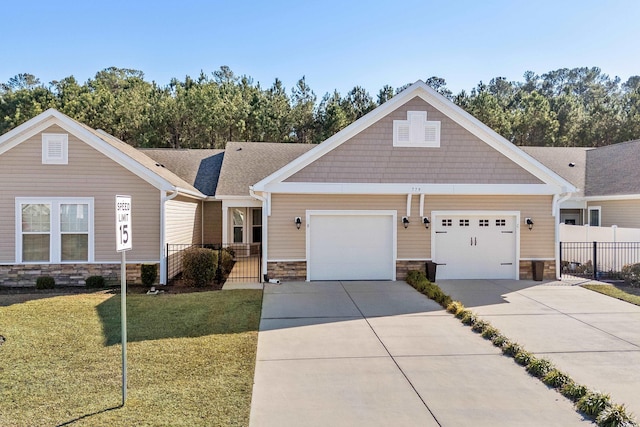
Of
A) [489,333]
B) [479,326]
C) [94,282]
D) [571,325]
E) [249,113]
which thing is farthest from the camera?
[249,113]

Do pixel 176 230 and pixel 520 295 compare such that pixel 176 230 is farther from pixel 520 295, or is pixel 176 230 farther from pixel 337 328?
pixel 520 295

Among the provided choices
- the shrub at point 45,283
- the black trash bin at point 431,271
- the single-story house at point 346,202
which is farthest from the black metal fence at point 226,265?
the black trash bin at point 431,271

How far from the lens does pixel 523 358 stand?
6188mm

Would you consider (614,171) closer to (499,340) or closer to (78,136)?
(499,340)

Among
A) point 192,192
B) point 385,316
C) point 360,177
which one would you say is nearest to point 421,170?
point 360,177

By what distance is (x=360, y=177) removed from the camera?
12.7 meters

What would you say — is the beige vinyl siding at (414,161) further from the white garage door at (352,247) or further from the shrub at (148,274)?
the shrub at (148,274)

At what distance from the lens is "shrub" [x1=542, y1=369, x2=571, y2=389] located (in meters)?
5.38

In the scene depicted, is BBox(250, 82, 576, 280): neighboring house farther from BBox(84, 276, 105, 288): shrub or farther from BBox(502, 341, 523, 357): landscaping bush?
BBox(502, 341, 523, 357): landscaping bush

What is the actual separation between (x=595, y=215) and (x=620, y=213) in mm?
1628

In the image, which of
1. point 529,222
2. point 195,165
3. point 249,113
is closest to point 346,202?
point 529,222

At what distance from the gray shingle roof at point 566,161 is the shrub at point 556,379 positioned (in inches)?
→ 648

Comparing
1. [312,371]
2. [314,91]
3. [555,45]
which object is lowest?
[312,371]

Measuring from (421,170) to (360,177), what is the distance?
198 centimetres
